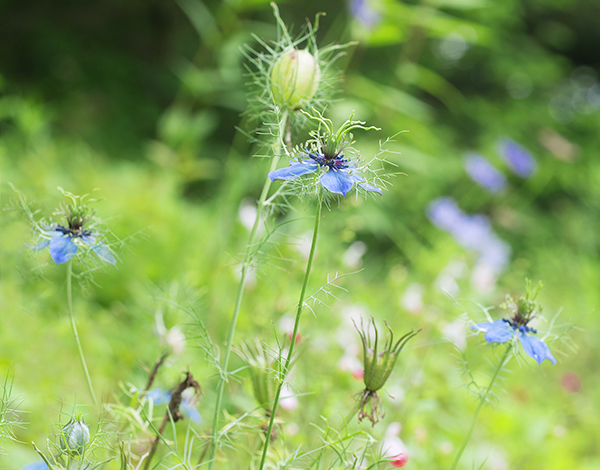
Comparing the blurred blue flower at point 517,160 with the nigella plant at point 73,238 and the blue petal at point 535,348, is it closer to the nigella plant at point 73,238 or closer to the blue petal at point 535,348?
the blue petal at point 535,348

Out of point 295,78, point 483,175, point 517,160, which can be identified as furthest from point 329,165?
point 517,160

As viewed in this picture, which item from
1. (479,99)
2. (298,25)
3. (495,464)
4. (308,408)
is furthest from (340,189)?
(479,99)

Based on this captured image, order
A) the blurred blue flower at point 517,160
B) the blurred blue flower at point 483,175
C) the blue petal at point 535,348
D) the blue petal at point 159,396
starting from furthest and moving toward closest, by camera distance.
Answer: the blurred blue flower at point 517,160
the blurred blue flower at point 483,175
the blue petal at point 159,396
the blue petal at point 535,348

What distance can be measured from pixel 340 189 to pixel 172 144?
180cm

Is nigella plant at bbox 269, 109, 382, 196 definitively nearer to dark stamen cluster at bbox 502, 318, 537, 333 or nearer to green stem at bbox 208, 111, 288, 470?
green stem at bbox 208, 111, 288, 470

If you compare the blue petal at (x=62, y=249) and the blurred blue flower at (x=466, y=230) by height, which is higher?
the blurred blue flower at (x=466, y=230)

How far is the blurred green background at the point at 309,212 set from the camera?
120cm

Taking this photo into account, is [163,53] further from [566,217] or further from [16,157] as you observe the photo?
[566,217]

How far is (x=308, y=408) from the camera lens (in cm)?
117

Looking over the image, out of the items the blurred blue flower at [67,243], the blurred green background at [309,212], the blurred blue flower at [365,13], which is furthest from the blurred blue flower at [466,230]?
the blurred blue flower at [67,243]

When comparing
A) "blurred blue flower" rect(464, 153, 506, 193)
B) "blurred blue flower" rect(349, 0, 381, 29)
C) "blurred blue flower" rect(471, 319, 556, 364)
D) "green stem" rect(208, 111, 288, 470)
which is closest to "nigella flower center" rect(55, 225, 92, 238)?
"green stem" rect(208, 111, 288, 470)

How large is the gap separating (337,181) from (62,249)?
340 millimetres

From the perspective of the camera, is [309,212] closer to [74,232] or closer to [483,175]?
[483,175]

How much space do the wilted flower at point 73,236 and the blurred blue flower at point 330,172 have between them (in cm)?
26
